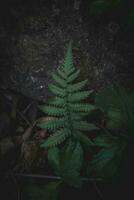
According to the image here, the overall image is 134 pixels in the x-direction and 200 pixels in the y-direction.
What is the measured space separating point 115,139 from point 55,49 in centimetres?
91

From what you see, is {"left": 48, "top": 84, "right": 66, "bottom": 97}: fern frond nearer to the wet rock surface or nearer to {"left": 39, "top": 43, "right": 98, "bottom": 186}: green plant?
{"left": 39, "top": 43, "right": 98, "bottom": 186}: green plant

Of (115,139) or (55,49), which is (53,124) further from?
(55,49)

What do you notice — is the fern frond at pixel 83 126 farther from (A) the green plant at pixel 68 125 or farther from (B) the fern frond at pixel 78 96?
(B) the fern frond at pixel 78 96

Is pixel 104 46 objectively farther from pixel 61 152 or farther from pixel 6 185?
pixel 6 185

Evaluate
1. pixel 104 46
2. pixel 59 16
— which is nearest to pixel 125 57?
pixel 104 46

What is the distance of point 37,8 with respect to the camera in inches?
120

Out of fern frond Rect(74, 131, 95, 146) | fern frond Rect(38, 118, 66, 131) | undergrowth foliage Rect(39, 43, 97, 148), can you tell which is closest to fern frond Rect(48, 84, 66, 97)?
undergrowth foliage Rect(39, 43, 97, 148)

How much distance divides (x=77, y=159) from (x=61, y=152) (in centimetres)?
14

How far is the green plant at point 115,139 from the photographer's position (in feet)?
8.66

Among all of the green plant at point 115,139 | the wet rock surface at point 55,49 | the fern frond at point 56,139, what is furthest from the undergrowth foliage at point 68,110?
the wet rock surface at point 55,49

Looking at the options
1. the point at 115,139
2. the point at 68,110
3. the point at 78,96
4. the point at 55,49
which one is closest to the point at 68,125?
the point at 68,110

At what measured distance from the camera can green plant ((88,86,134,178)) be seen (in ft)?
8.66

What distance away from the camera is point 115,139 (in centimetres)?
268

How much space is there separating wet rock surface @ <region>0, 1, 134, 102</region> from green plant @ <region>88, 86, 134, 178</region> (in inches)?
12.3
